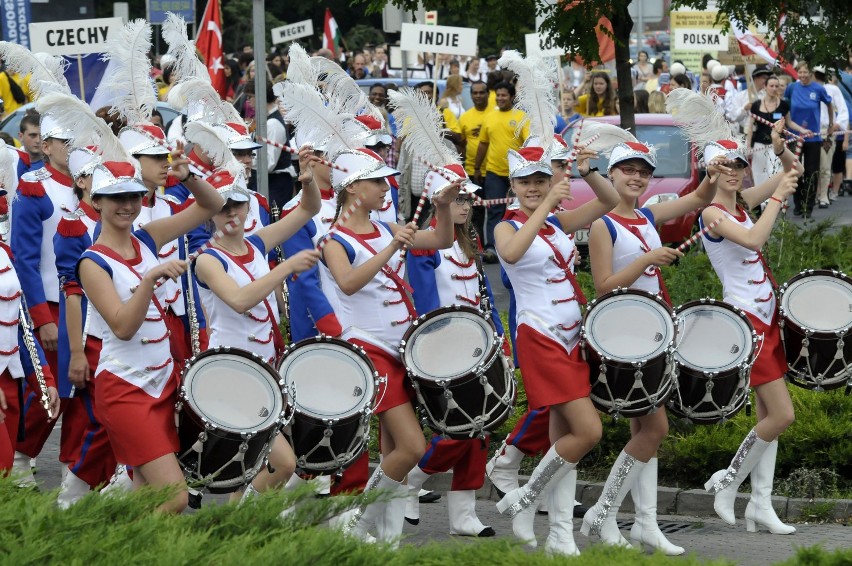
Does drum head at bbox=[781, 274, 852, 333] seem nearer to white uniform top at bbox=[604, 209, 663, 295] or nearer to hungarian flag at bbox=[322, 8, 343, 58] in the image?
white uniform top at bbox=[604, 209, 663, 295]

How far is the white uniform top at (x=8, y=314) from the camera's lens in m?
7.21

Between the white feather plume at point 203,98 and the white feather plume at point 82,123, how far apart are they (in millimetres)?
1225

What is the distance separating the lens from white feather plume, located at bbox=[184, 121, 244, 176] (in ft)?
24.3

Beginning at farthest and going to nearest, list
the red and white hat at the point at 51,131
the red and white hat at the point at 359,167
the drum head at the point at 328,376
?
the red and white hat at the point at 51,131
the red and white hat at the point at 359,167
the drum head at the point at 328,376

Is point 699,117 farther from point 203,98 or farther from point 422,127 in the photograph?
point 203,98

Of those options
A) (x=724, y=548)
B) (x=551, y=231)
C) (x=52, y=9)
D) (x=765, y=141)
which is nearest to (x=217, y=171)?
(x=551, y=231)

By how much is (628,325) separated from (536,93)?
1245 millimetres

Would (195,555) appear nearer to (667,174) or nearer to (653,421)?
(653,421)

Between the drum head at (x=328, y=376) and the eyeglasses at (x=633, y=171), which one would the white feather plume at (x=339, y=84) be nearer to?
the eyeglasses at (x=633, y=171)

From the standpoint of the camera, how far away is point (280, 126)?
14312 mm

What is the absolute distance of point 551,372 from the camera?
719cm

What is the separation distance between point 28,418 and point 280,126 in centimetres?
645

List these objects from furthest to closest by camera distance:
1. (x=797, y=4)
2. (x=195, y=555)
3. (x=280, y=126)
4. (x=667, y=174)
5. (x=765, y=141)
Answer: (x=765, y=141), (x=667, y=174), (x=280, y=126), (x=797, y=4), (x=195, y=555)

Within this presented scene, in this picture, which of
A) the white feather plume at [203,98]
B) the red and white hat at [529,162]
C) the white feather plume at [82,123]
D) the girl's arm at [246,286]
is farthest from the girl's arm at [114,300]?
the red and white hat at [529,162]
